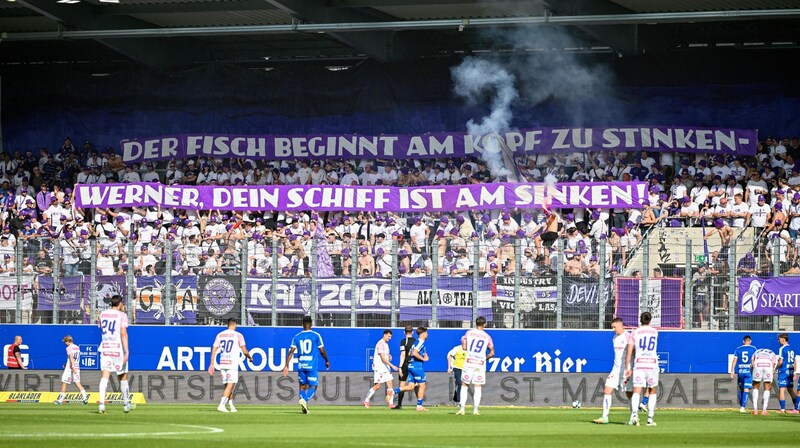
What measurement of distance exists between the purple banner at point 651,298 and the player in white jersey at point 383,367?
513 centimetres

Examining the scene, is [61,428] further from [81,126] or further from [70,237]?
[81,126]

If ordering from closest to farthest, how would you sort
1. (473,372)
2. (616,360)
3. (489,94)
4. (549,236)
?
1. (616,360)
2. (473,372)
3. (549,236)
4. (489,94)

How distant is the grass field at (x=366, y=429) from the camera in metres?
16.0

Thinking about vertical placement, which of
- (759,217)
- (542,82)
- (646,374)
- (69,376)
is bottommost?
(69,376)

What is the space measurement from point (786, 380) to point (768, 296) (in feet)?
6.18

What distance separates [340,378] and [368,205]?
8051 millimetres

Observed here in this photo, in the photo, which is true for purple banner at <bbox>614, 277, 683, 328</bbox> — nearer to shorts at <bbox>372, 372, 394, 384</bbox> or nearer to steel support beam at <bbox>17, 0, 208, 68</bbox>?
shorts at <bbox>372, 372, 394, 384</bbox>

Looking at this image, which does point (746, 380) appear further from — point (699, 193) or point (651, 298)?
point (699, 193)

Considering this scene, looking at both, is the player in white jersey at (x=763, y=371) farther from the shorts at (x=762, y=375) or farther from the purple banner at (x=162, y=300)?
the purple banner at (x=162, y=300)

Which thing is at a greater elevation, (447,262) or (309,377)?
(447,262)

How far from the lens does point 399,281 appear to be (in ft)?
92.4

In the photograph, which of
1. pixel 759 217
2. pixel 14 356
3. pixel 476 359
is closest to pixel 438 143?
pixel 759 217

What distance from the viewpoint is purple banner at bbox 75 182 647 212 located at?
34094mm

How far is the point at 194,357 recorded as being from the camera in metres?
29.3
